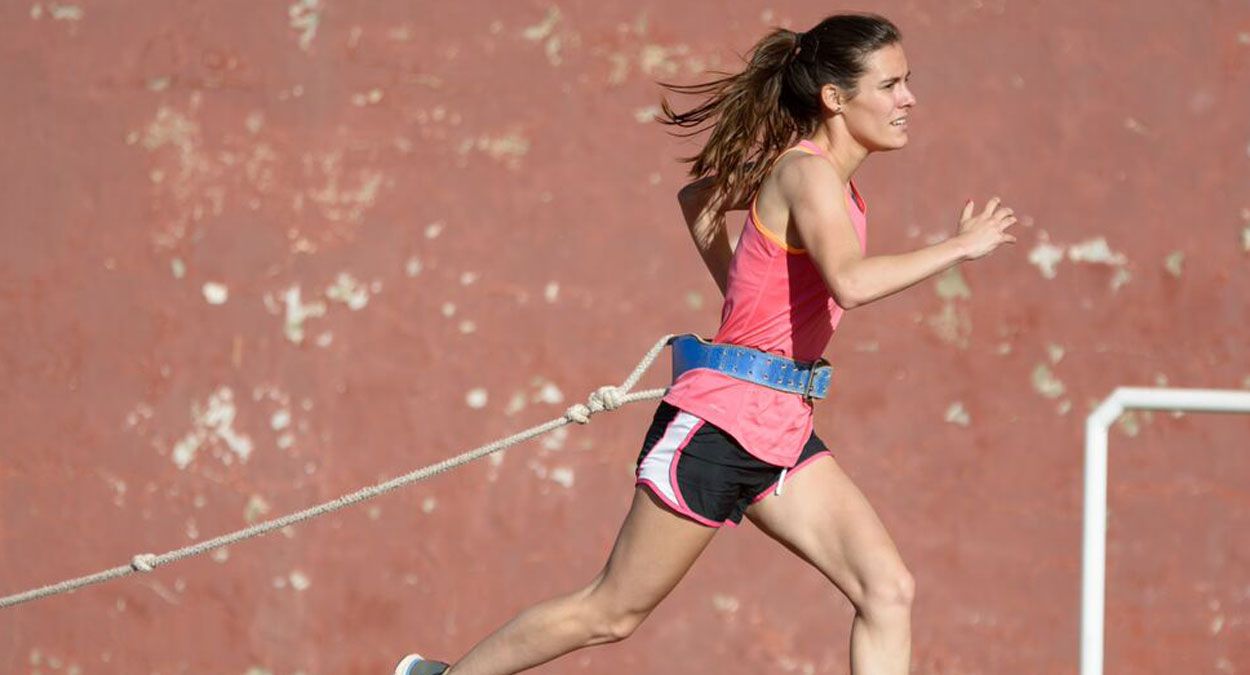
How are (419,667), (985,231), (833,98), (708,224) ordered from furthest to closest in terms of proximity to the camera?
(419,667) → (708,224) → (833,98) → (985,231)

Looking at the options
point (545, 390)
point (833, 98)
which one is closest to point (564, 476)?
point (545, 390)

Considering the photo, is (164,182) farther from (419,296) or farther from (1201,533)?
(1201,533)

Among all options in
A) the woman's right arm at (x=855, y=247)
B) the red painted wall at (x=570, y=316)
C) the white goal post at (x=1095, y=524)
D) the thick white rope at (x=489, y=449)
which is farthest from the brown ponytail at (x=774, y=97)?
the red painted wall at (x=570, y=316)

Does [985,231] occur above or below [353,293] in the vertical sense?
below

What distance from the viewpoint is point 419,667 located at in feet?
12.7

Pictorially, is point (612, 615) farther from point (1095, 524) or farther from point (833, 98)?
point (833, 98)

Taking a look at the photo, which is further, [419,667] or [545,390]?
[545,390]

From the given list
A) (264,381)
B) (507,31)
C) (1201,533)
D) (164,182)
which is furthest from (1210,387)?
(164,182)

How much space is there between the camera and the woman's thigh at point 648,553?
11.1 feet

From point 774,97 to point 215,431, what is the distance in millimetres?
2137

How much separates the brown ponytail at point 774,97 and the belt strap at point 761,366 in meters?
0.30

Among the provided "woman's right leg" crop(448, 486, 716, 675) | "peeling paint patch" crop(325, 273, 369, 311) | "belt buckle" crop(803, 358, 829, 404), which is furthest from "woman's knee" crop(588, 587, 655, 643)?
"peeling paint patch" crop(325, 273, 369, 311)

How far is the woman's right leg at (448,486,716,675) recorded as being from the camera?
3381 mm

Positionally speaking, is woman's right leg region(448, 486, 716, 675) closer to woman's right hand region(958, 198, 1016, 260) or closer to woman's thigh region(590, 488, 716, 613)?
woman's thigh region(590, 488, 716, 613)
